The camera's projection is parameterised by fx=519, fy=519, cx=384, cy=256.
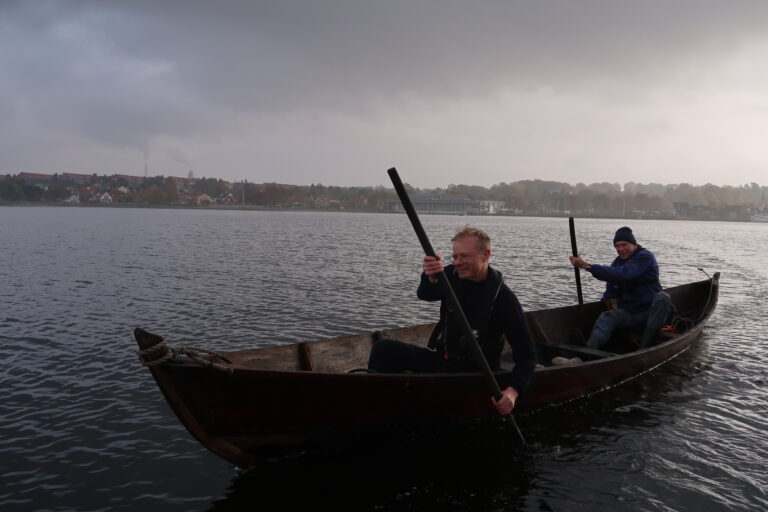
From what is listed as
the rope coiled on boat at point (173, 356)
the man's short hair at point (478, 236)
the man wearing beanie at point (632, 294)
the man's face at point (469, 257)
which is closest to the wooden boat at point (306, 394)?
the rope coiled on boat at point (173, 356)

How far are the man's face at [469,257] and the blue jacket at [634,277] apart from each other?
16.6 ft

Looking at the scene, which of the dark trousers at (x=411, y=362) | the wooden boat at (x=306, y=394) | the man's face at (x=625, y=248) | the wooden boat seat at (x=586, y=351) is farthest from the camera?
the man's face at (x=625, y=248)

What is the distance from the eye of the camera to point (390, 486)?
616 centimetres

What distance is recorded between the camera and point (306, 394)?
5711 mm

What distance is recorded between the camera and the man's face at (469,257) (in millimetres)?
5539

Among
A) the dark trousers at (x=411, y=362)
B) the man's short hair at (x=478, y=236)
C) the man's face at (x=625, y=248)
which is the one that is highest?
the man's short hair at (x=478, y=236)

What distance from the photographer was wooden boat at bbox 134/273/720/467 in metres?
5.23

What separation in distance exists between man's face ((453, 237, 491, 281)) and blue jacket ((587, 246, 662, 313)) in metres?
5.06

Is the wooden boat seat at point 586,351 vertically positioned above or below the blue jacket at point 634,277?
below

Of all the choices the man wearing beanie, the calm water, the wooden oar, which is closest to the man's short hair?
the wooden oar

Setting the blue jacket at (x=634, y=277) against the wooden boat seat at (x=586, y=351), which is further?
the blue jacket at (x=634, y=277)

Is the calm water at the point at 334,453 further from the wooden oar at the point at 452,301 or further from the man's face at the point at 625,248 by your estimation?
the man's face at the point at 625,248

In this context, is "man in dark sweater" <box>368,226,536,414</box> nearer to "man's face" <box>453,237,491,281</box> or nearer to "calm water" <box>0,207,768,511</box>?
"man's face" <box>453,237,491,281</box>

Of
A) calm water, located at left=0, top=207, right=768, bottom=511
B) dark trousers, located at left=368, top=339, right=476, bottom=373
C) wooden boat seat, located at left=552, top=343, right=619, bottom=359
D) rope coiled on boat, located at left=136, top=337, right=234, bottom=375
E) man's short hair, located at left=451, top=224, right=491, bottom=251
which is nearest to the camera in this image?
rope coiled on boat, located at left=136, top=337, right=234, bottom=375
